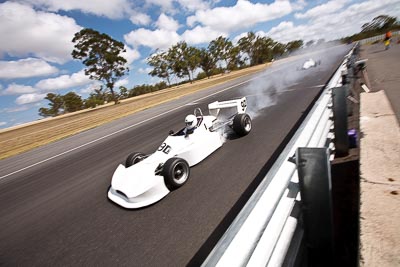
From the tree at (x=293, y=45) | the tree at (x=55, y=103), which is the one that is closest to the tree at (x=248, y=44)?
the tree at (x=293, y=45)

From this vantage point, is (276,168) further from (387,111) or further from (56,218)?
(56,218)

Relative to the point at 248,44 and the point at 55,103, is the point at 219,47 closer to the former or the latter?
the point at 248,44

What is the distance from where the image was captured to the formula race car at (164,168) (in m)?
3.51

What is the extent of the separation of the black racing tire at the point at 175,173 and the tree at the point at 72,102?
97573 mm

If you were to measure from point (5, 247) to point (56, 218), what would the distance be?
729 mm

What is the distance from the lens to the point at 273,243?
4.75 feet

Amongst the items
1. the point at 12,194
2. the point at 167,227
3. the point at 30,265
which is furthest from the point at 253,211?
the point at 12,194

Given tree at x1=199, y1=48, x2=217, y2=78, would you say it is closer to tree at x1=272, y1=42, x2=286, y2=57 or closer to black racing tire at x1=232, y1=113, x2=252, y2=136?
tree at x1=272, y1=42, x2=286, y2=57

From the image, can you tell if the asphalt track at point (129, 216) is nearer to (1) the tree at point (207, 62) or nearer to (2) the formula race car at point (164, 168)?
(2) the formula race car at point (164, 168)

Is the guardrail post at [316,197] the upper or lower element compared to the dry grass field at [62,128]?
upper

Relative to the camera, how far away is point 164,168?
3.74 meters

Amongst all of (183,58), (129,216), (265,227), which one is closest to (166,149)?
(129,216)

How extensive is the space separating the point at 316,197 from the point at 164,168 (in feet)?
8.20

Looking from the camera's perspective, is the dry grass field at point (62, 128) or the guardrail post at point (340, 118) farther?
the dry grass field at point (62, 128)
